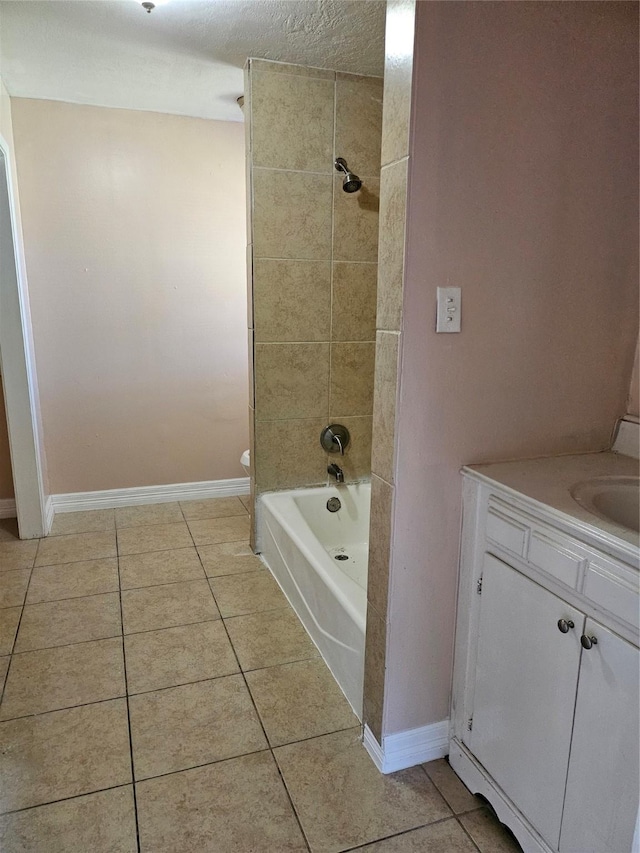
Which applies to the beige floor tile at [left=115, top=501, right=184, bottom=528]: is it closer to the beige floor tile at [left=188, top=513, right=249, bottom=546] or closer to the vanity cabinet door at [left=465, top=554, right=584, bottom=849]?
the beige floor tile at [left=188, top=513, right=249, bottom=546]

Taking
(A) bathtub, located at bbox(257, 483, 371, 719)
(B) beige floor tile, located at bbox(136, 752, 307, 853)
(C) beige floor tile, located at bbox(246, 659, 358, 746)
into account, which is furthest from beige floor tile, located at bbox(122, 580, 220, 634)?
(B) beige floor tile, located at bbox(136, 752, 307, 853)

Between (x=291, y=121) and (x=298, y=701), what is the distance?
2290mm

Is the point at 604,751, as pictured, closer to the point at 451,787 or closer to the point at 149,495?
the point at 451,787

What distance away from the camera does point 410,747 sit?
1590 millimetres

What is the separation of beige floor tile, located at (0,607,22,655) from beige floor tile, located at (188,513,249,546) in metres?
0.92

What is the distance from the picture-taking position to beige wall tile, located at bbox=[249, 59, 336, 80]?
2332 mm

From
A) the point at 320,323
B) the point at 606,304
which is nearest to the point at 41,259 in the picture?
the point at 320,323

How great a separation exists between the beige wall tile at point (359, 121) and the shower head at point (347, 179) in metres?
0.06

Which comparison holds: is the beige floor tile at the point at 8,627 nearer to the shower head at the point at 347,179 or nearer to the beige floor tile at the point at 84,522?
the beige floor tile at the point at 84,522

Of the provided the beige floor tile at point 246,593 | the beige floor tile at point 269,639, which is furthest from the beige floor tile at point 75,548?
the beige floor tile at point 269,639

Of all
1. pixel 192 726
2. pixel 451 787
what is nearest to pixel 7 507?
pixel 192 726

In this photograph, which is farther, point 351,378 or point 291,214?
point 351,378

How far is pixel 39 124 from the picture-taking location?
293 centimetres

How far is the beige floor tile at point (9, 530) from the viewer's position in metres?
3.05
